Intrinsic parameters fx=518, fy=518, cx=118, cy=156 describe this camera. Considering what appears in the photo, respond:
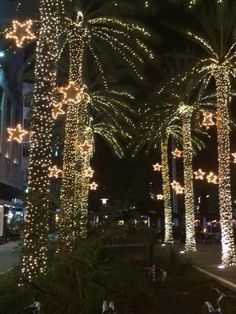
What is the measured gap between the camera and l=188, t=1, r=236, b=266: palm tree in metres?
20.5

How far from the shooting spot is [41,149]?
1329 cm

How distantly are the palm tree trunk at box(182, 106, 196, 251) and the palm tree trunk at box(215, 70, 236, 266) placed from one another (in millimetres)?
8606

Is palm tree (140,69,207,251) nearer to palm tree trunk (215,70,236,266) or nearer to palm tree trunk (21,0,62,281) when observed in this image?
palm tree trunk (215,70,236,266)

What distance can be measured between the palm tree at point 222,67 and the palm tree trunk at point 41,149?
928cm

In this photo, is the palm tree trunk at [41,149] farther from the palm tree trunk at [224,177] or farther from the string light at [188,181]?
the string light at [188,181]

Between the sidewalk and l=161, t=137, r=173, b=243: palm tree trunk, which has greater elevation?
l=161, t=137, r=173, b=243: palm tree trunk

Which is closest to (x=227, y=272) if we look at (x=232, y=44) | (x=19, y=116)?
(x=232, y=44)

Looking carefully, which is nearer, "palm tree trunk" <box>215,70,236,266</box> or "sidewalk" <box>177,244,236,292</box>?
"sidewalk" <box>177,244,236,292</box>

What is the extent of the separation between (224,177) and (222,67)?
472 cm

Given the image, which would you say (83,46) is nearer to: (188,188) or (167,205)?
(188,188)

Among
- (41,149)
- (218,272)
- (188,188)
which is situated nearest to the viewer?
(41,149)

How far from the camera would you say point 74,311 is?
9570mm

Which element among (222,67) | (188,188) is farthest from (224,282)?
(188,188)

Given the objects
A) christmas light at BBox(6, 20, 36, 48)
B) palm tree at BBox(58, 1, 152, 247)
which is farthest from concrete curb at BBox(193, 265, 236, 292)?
christmas light at BBox(6, 20, 36, 48)
